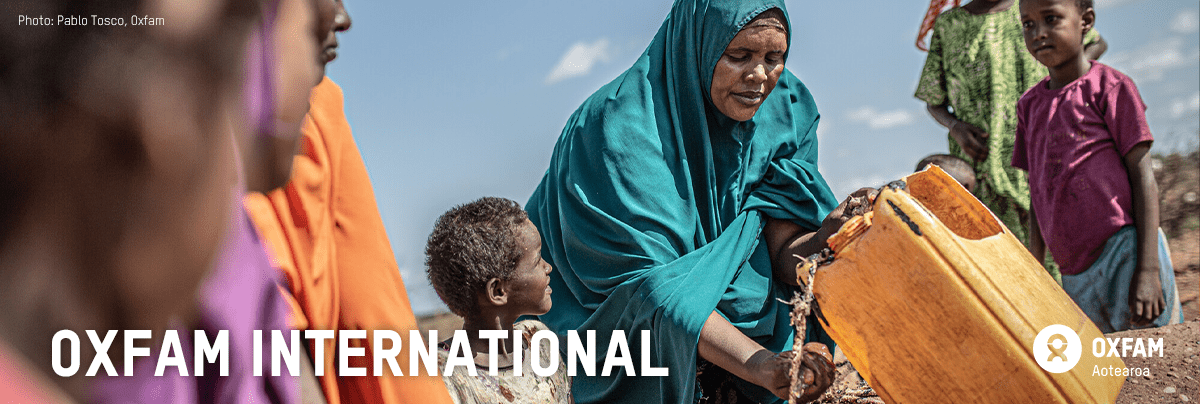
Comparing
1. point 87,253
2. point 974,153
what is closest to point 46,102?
point 87,253

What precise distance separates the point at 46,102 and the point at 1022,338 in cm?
196

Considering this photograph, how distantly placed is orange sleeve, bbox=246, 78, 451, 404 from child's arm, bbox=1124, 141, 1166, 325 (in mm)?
3188

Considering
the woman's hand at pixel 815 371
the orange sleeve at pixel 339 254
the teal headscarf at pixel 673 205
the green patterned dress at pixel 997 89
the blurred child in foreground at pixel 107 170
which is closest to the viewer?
the blurred child in foreground at pixel 107 170

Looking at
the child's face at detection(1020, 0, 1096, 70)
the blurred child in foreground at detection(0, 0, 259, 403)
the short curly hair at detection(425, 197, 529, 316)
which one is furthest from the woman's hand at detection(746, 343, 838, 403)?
the child's face at detection(1020, 0, 1096, 70)

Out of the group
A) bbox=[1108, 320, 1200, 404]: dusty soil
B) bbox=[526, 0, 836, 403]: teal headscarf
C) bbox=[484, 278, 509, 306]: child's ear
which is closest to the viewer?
bbox=[484, 278, 509, 306]: child's ear

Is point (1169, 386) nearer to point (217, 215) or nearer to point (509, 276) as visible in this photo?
point (509, 276)

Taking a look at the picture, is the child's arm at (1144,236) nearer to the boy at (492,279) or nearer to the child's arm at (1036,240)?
the child's arm at (1036,240)

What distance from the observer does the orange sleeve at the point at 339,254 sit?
1615 millimetres

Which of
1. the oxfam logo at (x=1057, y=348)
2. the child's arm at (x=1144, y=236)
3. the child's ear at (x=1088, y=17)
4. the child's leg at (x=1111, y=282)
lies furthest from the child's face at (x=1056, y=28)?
the oxfam logo at (x=1057, y=348)

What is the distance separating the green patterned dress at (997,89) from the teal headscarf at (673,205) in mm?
2289

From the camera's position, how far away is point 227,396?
4.34 ft

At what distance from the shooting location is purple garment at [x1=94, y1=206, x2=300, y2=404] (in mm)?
1115

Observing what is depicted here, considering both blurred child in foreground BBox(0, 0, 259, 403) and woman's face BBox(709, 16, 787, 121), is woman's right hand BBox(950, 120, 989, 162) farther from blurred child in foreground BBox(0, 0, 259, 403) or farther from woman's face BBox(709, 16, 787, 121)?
blurred child in foreground BBox(0, 0, 259, 403)

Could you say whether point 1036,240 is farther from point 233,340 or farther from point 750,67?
point 233,340
